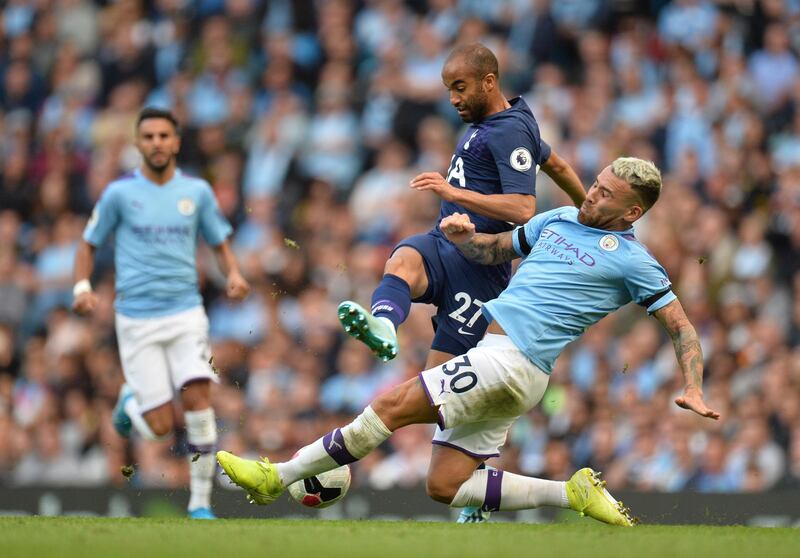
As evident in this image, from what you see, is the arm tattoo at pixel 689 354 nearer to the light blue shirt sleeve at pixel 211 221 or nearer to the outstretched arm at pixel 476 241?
the outstretched arm at pixel 476 241

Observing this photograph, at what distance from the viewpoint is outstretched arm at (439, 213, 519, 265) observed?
7766mm

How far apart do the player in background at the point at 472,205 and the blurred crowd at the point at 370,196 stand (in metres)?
1.79

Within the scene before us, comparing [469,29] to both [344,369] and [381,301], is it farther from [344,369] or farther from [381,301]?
[381,301]

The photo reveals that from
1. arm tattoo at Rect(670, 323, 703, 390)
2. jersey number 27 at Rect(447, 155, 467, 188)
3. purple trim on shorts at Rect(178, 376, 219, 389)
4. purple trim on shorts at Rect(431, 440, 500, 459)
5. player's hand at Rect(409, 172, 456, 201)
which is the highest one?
jersey number 27 at Rect(447, 155, 467, 188)

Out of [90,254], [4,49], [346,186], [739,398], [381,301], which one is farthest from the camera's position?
[4,49]

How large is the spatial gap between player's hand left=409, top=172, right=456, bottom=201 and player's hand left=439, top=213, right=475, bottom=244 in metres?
0.12

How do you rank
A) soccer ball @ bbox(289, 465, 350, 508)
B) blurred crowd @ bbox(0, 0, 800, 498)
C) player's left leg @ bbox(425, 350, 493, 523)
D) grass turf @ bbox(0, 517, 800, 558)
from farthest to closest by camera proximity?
blurred crowd @ bbox(0, 0, 800, 498), player's left leg @ bbox(425, 350, 493, 523), soccer ball @ bbox(289, 465, 350, 508), grass turf @ bbox(0, 517, 800, 558)

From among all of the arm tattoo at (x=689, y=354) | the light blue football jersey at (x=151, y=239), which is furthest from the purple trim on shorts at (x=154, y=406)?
the arm tattoo at (x=689, y=354)

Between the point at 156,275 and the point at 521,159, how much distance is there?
335cm

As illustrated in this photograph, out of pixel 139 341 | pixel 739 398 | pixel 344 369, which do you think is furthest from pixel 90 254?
pixel 739 398

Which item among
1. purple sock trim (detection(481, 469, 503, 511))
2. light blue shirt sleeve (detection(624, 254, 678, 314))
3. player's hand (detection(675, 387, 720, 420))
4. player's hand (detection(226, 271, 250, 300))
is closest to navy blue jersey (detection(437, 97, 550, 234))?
light blue shirt sleeve (detection(624, 254, 678, 314))

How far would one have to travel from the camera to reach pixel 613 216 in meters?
7.78

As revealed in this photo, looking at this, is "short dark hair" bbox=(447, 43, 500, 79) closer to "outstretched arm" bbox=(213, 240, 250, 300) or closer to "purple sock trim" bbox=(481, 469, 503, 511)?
"purple sock trim" bbox=(481, 469, 503, 511)

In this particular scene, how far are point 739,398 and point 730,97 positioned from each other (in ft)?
11.2
